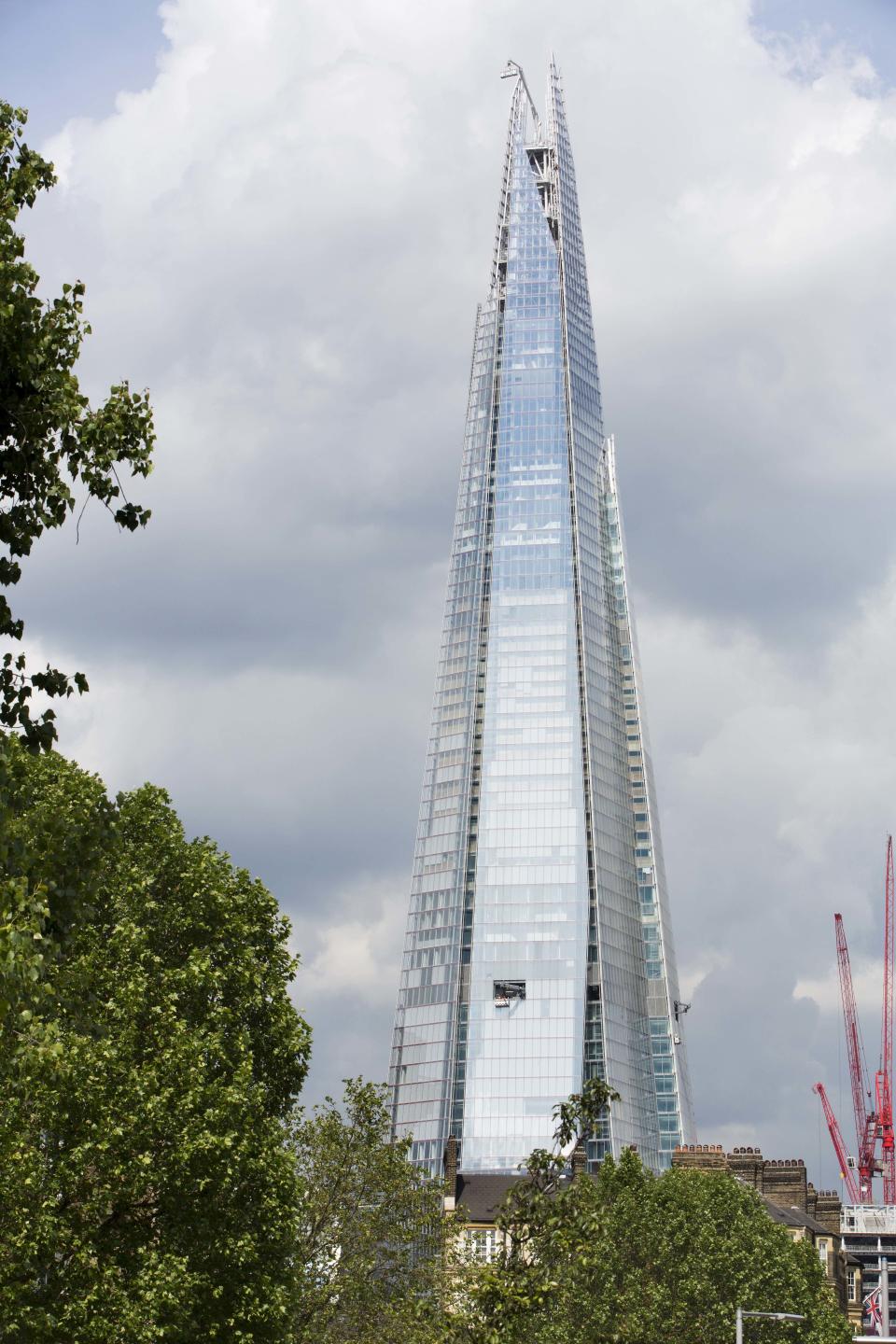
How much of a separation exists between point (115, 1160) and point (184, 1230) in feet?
10.6

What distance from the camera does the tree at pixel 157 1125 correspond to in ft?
152

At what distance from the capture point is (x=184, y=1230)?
49906 millimetres

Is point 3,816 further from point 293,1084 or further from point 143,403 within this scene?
point 293,1084

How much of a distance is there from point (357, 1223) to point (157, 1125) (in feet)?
53.5

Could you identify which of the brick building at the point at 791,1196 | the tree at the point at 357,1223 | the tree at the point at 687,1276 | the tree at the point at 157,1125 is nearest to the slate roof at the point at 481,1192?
the brick building at the point at 791,1196

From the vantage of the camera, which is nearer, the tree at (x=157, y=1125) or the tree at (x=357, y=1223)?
the tree at (x=157, y=1125)

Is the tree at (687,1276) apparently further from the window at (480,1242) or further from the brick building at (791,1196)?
the brick building at (791,1196)

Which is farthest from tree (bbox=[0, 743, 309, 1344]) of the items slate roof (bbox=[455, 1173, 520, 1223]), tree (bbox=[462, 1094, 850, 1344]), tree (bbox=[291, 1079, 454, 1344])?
slate roof (bbox=[455, 1173, 520, 1223])

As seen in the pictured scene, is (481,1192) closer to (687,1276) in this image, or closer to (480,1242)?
(480,1242)

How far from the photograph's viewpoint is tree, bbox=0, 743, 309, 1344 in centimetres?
4634

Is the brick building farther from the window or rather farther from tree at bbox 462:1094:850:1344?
tree at bbox 462:1094:850:1344

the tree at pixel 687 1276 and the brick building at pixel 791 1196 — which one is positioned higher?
the brick building at pixel 791 1196

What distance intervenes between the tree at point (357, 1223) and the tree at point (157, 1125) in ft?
20.9

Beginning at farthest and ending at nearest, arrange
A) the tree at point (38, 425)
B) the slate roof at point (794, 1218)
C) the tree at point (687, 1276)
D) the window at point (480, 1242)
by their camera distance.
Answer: the slate roof at point (794, 1218)
the tree at point (687, 1276)
the window at point (480, 1242)
the tree at point (38, 425)
